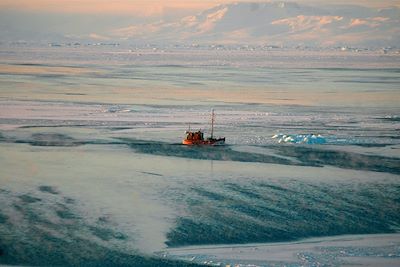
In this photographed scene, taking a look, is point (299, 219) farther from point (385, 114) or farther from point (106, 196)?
point (385, 114)

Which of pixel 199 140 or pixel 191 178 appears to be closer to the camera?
pixel 191 178

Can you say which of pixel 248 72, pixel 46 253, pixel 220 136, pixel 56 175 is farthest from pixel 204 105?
pixel 248 72

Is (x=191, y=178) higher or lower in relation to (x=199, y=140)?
lower

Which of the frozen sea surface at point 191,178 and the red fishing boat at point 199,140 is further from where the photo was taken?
the red fishing boat at point 199,140

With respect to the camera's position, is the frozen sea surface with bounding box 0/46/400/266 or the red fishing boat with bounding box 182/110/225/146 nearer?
the frozen sea surface with bounding box 0/46/400/266

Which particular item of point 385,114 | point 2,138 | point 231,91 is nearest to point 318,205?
point 2,138

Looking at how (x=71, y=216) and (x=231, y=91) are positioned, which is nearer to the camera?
(x=71, y=216)

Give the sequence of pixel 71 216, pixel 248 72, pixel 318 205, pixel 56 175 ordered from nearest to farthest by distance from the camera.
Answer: pixel 71 216 < pixel 318 205 < pixel 56 175 < pixel 248 72

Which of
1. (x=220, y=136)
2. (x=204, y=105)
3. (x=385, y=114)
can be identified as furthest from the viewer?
(x=204, y=105)
